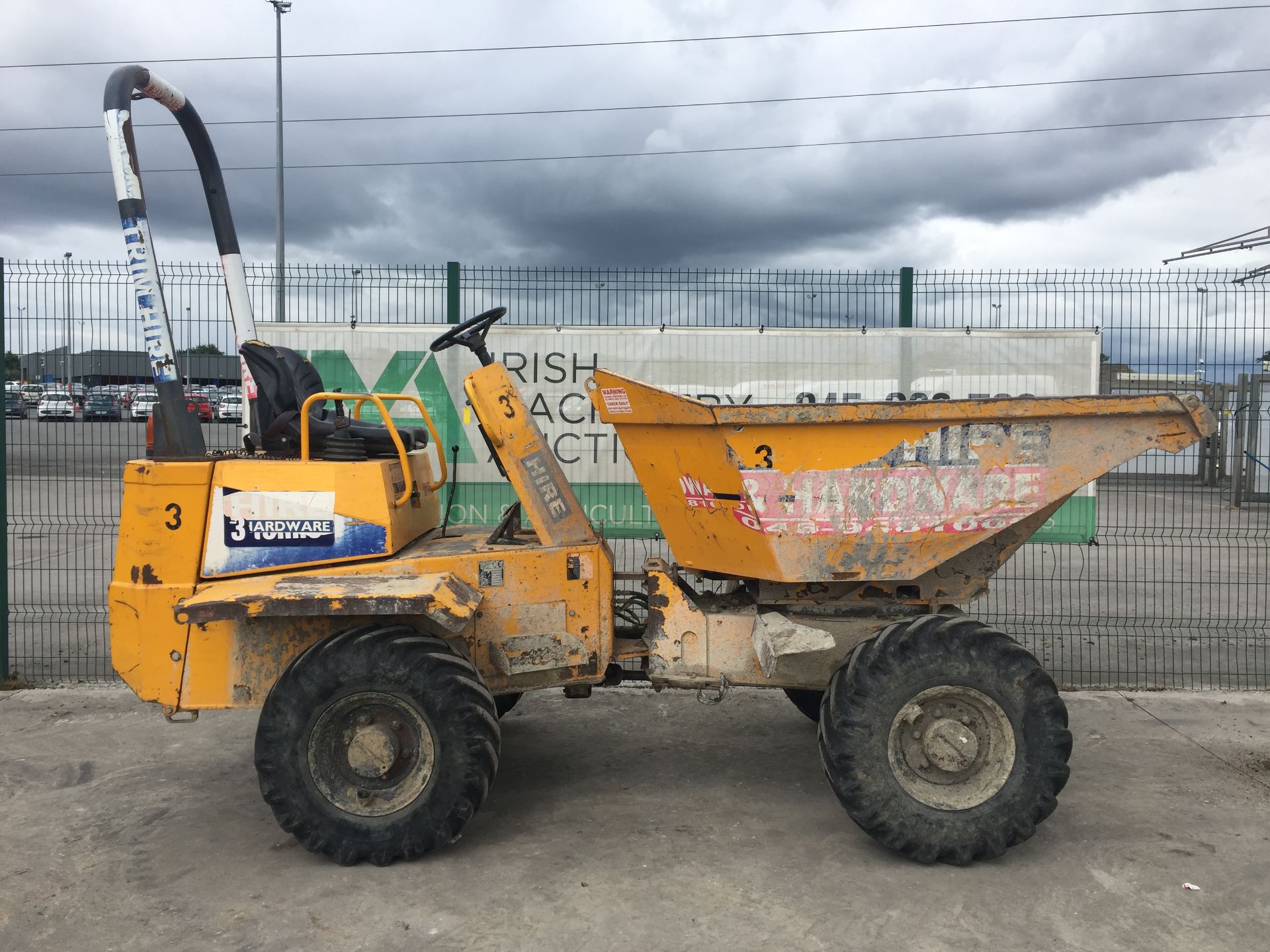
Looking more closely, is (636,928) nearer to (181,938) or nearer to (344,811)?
(344,811)

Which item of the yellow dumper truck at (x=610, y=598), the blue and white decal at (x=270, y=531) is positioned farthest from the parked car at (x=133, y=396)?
the blue and white decal at (x=270, y=531)

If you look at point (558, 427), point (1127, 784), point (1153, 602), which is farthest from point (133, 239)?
point (1153, 602)

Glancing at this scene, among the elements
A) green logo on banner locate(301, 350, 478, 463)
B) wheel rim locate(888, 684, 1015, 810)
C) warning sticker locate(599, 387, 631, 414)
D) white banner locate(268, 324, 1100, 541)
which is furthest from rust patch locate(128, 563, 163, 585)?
green logo on banner locate(301, 350, 478, 463)

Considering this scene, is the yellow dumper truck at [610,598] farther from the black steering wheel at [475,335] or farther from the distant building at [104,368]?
the distant building at [104,368]

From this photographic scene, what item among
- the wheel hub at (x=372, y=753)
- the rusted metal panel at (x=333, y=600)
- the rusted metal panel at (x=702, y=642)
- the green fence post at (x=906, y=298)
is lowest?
the wheel hub at (x=372, y=753)

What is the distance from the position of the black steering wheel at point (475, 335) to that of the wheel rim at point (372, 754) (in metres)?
1.78

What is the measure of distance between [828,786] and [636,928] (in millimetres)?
1794

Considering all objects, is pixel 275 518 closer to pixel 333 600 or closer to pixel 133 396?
pixel 333 600

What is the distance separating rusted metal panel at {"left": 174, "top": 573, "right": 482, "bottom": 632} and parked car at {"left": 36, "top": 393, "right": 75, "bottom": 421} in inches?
156

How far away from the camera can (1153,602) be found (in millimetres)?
9305

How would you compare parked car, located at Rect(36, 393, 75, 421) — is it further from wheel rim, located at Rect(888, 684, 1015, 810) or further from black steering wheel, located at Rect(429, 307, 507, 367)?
wheel rim, located at Rect(888, 684, 1015, 810)

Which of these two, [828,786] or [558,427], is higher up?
[558,427]

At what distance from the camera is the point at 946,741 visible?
4234mm

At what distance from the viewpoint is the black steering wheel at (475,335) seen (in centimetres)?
493
